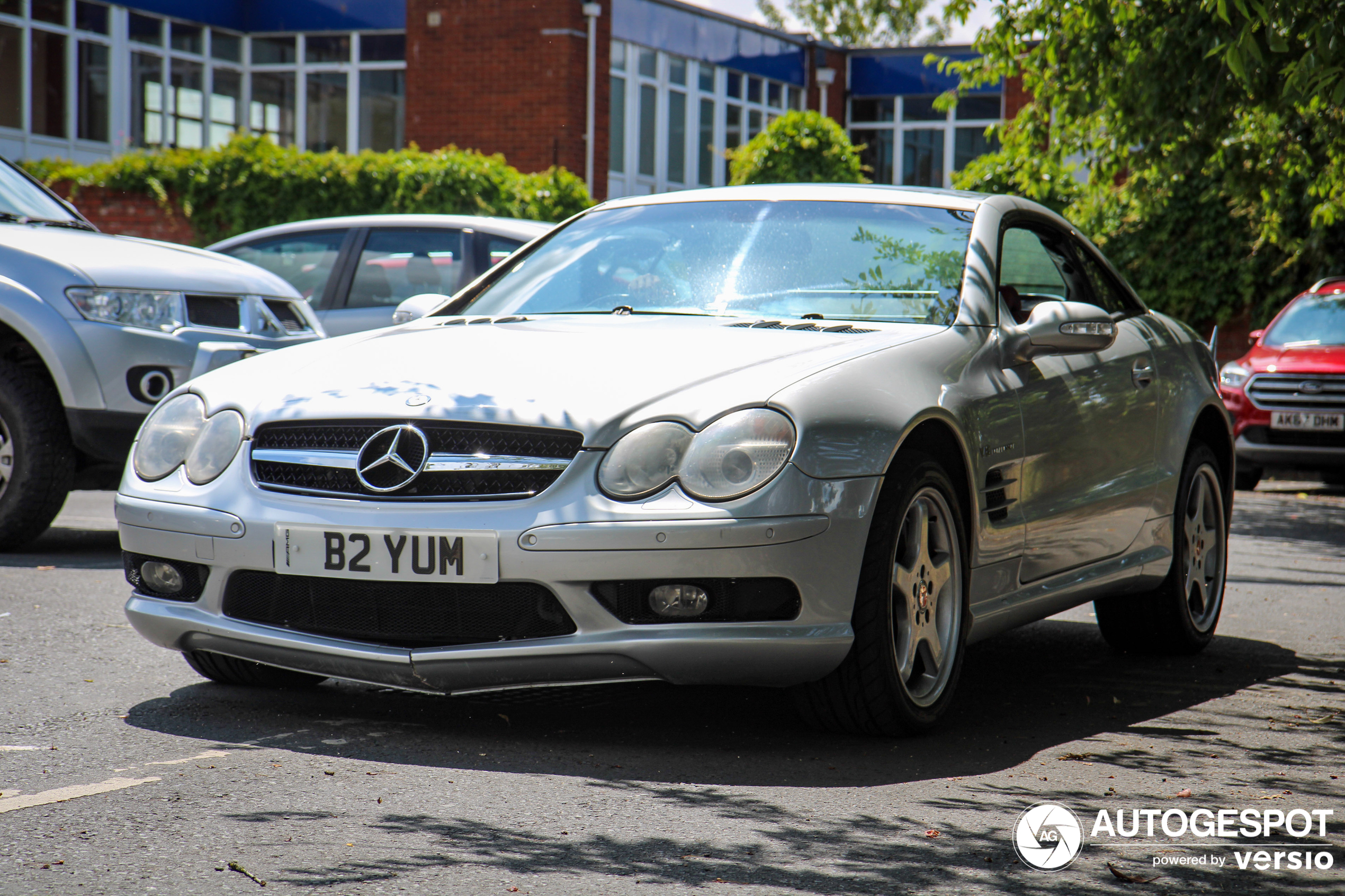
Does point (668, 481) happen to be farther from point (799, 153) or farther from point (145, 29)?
point (145, 29)

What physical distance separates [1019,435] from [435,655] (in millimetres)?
1884

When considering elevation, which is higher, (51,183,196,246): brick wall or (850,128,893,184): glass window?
(850,128,893,184): glass window

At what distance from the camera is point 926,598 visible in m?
4.58

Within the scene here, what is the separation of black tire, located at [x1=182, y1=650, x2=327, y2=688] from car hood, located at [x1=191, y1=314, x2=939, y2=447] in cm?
78

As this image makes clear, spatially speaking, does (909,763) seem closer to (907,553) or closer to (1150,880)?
(907,553)

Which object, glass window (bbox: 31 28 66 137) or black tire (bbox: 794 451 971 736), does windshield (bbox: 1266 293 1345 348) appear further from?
glass window (bbox: 31 28 66 137)

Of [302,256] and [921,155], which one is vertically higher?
[921,155]

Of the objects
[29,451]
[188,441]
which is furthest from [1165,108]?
[188,441]

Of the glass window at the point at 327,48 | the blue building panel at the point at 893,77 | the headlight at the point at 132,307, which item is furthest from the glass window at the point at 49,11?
the headlight at the point at 132,307

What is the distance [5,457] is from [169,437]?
3370 millimetres

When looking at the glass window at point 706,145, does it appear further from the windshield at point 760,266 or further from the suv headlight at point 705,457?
the suv headlight at point 705,457

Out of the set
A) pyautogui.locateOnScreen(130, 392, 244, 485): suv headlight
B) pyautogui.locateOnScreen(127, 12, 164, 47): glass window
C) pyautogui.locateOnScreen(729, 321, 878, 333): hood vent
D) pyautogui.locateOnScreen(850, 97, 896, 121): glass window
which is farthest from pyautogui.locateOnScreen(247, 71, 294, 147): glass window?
pyautogui.locateOnScreen(729, 321, 878, 333): hood vent

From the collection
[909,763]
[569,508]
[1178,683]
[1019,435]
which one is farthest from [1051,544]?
[569,508]

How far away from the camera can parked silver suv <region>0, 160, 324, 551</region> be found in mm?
7434
